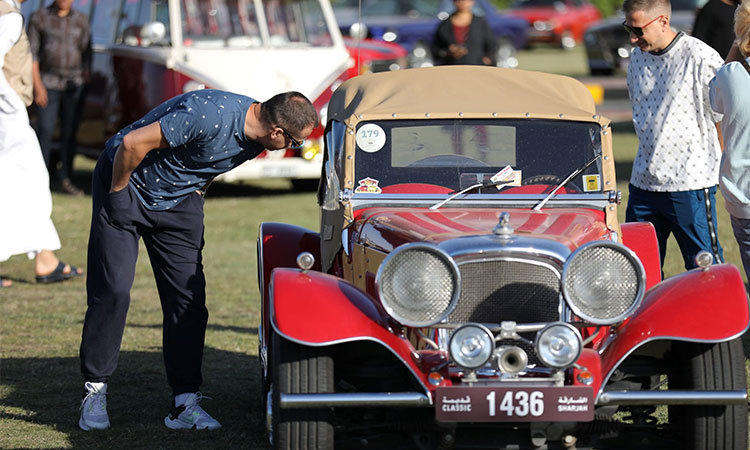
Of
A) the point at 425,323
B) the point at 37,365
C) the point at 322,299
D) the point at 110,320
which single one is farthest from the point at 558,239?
the point at 37,365

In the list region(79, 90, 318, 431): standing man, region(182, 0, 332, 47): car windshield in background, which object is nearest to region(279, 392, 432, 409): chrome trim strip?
region(79, 90, 318, 431): standing man

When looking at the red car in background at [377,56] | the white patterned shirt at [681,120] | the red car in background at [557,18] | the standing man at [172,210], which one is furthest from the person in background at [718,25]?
the red car in background at [557,18]

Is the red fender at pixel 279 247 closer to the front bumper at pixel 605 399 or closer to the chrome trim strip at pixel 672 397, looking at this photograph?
the front bumper at pixel 605 399

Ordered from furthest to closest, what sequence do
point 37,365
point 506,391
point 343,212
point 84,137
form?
point 84,137, point 37,365, point 343,212, point 506,391

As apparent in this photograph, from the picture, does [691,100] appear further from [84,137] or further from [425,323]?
[84,137]

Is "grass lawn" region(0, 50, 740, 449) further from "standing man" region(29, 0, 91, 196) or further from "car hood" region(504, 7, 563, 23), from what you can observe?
"car hood" region(504, 7, 563, 23)

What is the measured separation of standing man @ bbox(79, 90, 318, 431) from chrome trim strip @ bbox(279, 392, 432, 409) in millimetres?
1414

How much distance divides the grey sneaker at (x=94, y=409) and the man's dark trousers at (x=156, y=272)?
0.05 meters

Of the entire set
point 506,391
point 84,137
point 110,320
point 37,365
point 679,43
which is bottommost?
point 84,137

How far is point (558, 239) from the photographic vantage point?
15.6ft

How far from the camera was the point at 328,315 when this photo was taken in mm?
4480

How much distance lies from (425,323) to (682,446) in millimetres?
1151

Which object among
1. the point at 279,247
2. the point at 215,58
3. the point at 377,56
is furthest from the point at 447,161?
the point at 377,56

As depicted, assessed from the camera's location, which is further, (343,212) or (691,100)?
(691,100)
